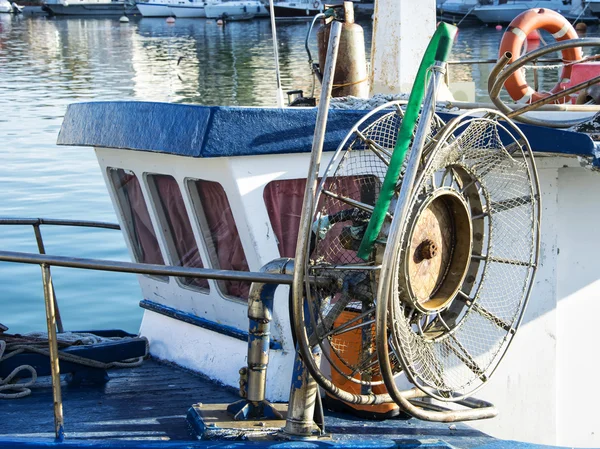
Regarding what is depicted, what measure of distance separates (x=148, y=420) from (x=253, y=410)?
71 centimetres

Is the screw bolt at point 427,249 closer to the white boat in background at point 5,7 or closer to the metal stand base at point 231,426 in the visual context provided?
the metal stand base at point 231,426

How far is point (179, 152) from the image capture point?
15.6 ft

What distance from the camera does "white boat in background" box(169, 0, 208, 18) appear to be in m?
70.9

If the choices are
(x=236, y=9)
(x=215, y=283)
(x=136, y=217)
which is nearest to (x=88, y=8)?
(x=236, y=9)

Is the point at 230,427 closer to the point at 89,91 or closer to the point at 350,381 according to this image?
the point at 350,381

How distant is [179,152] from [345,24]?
6.31 ft

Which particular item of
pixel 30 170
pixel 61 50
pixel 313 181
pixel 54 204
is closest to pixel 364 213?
pixel 313 181

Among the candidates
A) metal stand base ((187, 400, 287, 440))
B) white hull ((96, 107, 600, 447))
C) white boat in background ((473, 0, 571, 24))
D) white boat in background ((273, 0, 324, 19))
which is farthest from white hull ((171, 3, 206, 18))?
metal stand base ((187, 400, 287, 440))

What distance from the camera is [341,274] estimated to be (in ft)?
12.5

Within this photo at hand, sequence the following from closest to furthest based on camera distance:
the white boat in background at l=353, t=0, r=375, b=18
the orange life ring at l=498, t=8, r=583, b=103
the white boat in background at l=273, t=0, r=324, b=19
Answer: the orange life ring at l=498, t=8, r=583, b=103 < the white boat in background at l=353, t=0, r=375, b=18 < the white boat in background at l=273, t=0, r=324, b=19

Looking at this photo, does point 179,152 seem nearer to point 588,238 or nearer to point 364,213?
point 364,213

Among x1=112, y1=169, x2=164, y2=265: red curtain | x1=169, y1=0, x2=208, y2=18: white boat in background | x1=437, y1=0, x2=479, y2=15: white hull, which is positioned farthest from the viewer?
x1=169, y1=0, x2=208, y2=18: white boat in background

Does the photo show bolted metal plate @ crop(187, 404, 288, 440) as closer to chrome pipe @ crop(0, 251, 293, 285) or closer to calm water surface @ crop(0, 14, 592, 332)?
chrome pipe @ crop(0, 251, 293, 285)

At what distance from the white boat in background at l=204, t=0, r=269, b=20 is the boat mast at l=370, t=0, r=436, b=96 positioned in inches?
2499
